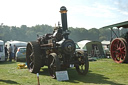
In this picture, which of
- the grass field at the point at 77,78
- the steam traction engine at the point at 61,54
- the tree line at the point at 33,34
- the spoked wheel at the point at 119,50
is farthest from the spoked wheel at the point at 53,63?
the tree line at the point at 33,34

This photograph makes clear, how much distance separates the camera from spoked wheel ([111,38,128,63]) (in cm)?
1246

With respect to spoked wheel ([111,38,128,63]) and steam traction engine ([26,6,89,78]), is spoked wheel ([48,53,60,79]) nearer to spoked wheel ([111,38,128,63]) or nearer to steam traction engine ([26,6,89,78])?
steam traction engine ([26,6,89,78])

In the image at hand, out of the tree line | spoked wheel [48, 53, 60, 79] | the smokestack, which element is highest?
the tree line

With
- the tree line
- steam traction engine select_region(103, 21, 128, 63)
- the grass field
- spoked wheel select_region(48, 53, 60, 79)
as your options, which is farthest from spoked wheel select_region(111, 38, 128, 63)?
the tree line

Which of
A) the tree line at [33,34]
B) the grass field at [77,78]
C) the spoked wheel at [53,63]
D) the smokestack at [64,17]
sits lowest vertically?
the grass field at [77,78]

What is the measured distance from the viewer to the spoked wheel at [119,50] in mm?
12464

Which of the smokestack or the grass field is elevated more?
the smokestack


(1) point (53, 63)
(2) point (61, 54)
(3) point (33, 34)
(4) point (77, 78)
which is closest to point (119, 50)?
(4) point (77, 78)

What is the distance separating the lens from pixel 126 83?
6.45 metres

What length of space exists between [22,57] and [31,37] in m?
81.2

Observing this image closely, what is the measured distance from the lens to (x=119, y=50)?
1360cm

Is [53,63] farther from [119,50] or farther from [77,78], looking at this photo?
[119,50]

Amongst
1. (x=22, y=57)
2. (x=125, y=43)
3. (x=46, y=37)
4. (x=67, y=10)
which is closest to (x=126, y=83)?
(x=67, y=10)

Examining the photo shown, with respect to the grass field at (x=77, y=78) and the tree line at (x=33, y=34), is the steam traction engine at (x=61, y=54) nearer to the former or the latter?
the grass field at (x=77, y=78)
